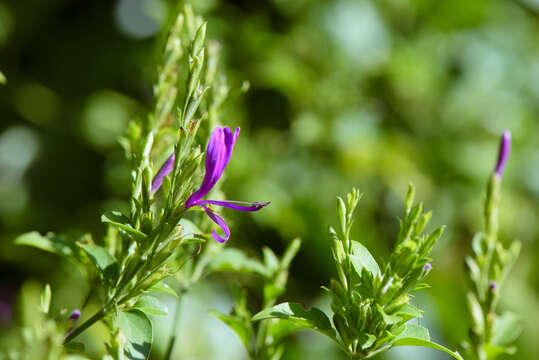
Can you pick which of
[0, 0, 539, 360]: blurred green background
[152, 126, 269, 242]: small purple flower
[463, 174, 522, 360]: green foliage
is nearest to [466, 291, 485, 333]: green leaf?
[463, 174, 522, 360]: green foliage

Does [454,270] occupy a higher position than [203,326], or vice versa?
[454,270]

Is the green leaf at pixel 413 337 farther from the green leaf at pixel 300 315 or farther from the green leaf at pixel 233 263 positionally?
the green leaf at pixel 233 263

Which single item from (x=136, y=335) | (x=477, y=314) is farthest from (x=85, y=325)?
(x=477, y=314)

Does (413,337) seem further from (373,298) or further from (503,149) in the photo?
(503,149)

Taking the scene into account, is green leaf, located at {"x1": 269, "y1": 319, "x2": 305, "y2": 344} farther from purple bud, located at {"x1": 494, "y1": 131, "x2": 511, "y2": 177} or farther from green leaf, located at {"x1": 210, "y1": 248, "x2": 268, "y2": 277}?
purple bud, located at {"x1": 494, "y1": 131, "x2": 511, "y2": 177}

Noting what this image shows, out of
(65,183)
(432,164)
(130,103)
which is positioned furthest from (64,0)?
(432,164)

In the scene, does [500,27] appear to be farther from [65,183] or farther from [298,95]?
[65,183]

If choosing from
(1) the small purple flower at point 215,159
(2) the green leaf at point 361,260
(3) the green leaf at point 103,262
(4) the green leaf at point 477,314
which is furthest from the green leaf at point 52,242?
(4) the green leaf at point 477,314
